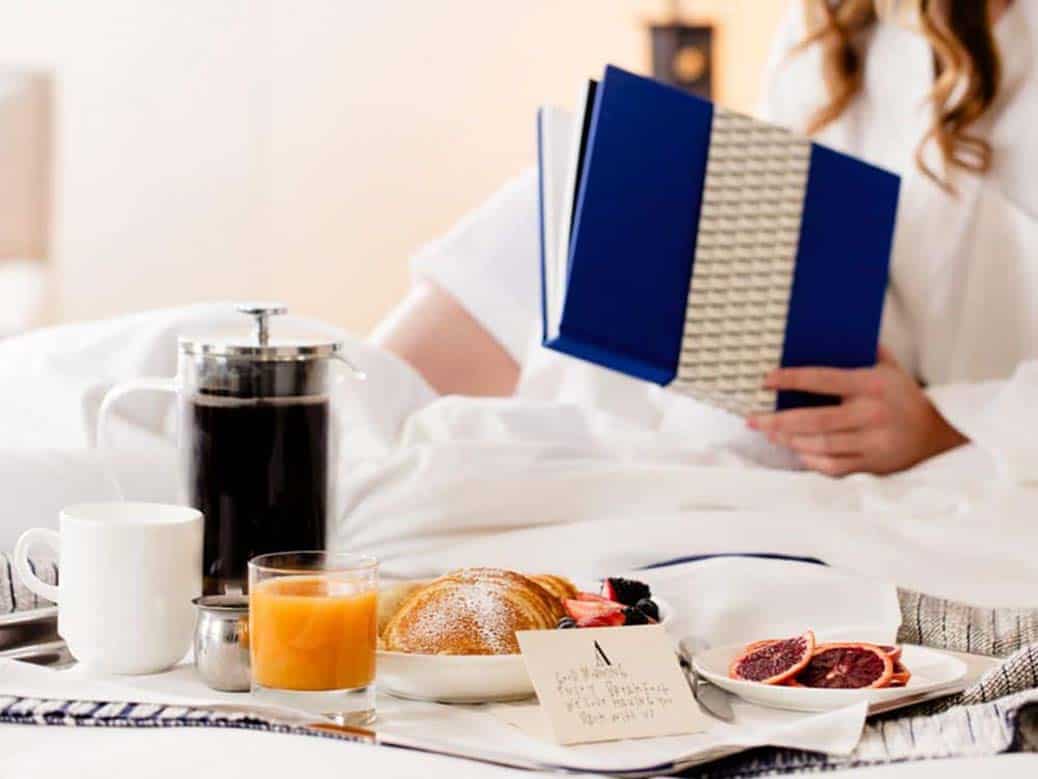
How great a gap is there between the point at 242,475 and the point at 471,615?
0.19 m

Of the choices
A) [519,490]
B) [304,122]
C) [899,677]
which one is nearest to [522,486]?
[519,490]

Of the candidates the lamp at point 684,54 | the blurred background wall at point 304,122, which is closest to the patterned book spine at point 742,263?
the lamp at point 684,54

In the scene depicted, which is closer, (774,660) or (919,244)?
(774,660)

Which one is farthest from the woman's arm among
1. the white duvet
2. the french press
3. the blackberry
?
the blackberry

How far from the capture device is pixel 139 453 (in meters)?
1.27

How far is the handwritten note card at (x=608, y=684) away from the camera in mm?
846

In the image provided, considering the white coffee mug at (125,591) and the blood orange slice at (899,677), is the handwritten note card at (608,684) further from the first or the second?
the white coffee mug at (125,591)

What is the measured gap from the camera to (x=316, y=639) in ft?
2.80

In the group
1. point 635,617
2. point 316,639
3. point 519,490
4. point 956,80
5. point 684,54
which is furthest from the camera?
point 684,54

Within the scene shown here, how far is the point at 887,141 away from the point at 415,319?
632 millimetres

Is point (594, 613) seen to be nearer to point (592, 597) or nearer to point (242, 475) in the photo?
point (592, 597)

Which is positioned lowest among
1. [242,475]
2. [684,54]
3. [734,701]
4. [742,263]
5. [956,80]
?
[734,701]

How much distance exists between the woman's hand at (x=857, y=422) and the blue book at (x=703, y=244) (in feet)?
0.08

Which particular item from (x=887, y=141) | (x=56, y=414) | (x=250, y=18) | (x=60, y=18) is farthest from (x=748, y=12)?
(x=56, y=414)
